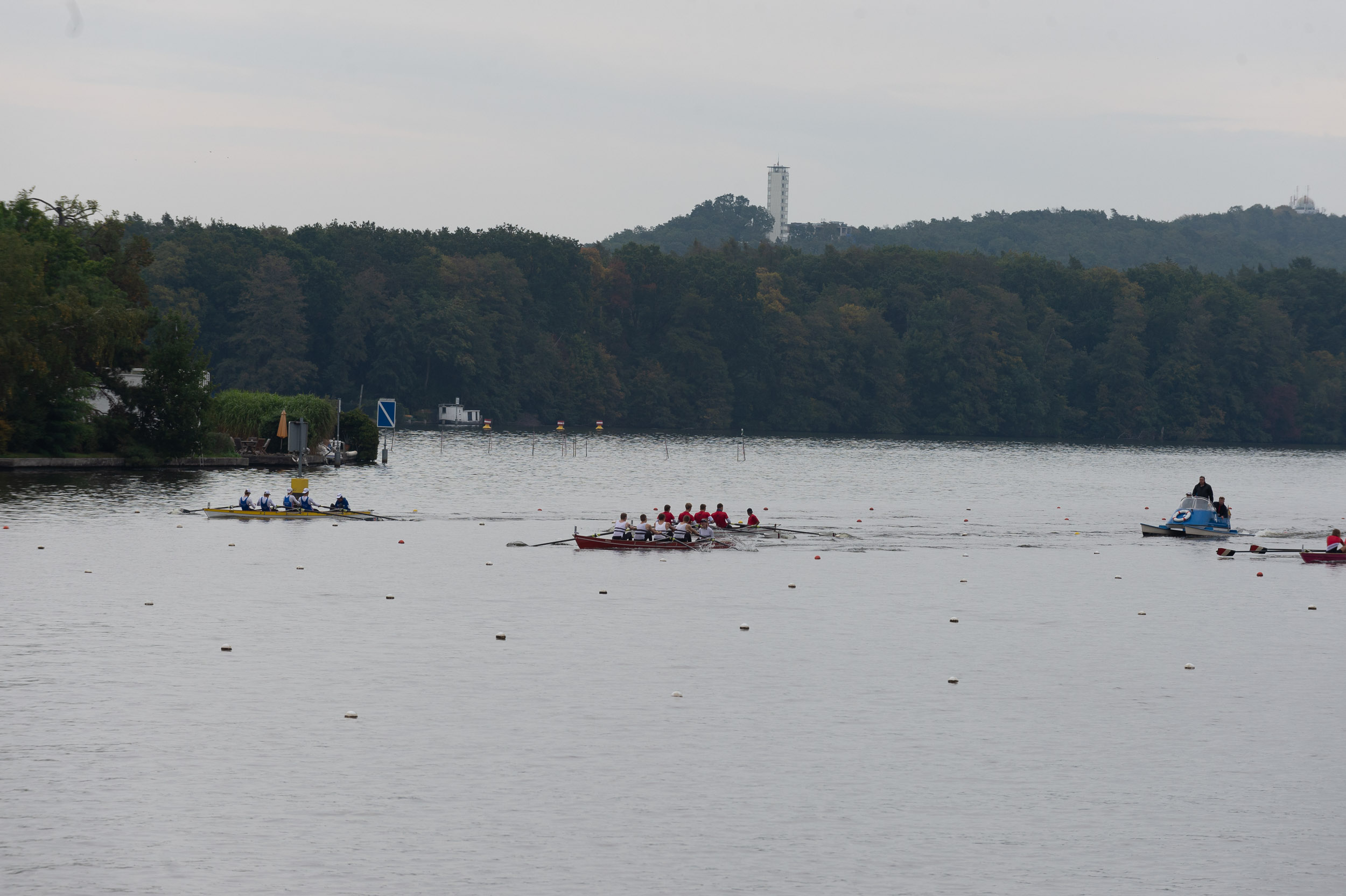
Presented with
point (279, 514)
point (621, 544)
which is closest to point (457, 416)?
point (279, 514)

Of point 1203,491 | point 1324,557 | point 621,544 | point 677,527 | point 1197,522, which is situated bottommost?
point 621,544

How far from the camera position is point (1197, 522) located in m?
62.7

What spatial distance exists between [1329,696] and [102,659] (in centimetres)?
2428

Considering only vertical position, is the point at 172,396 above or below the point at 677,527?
above

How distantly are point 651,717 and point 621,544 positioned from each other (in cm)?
2668

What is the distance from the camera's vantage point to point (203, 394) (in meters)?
83.9

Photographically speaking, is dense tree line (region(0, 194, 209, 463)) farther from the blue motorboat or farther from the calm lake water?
the blue motorboat

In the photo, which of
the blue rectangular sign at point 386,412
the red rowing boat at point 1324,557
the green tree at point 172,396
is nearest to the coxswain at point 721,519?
the red rowing boat at point 1324,557

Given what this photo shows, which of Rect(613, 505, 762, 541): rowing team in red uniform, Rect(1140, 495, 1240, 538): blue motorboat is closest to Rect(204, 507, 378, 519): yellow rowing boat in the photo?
Rect(613, 505, 762, 541): rowing team in red uniform

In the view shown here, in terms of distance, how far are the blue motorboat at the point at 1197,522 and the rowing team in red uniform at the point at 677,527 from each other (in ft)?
61.3

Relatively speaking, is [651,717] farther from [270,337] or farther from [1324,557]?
[270,337]

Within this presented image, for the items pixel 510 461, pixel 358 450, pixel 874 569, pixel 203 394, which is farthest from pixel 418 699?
pixel 510 461

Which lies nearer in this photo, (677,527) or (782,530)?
(677,527)

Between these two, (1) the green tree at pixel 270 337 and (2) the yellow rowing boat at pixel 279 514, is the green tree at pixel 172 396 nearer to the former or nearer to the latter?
(2) the yellow rowing boat at pixel 279 514
